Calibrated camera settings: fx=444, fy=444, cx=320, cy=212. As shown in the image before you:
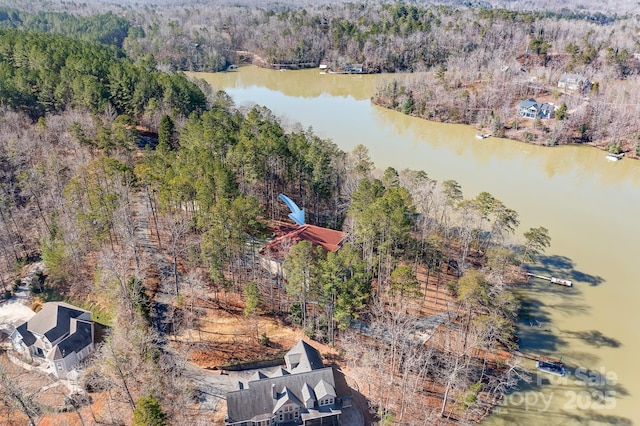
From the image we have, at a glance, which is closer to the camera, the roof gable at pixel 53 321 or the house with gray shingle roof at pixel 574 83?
the roof gable at pixel 53 321

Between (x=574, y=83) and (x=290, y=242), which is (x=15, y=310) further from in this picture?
(x=574, y=83)

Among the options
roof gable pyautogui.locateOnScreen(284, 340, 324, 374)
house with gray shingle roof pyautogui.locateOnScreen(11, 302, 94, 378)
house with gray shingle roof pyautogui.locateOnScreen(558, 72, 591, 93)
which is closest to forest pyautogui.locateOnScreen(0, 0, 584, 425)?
house with gray shingle roof pyautogui.locateOnScreen(11, 302, 94, 378)

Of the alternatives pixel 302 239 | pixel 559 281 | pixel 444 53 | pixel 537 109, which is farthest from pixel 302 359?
pixel 444 53

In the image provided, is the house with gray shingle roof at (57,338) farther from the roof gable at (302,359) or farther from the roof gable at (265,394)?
the roof gable at (302,359)

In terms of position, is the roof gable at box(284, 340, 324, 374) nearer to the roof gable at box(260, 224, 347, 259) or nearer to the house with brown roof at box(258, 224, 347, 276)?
the house with brown roof at box(258, 224, 347, 276)

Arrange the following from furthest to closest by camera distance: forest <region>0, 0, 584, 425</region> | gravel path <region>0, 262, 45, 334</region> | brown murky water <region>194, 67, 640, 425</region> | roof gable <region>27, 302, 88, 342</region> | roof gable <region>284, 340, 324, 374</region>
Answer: gravel path <region>0, 262, 45, 334</region>, roof gable <region>27, 302, 88, 342</region>, brown murky water <region>194, 67, 640, 425</region>, forest <region>0, 0, 584, 425</region>, roof gable <region>284, 340, 324, 374</region>

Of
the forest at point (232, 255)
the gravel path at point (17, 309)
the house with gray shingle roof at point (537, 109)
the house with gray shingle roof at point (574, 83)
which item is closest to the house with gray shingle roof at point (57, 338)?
the forest at point (232, 255)
